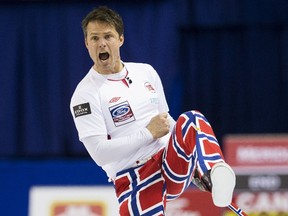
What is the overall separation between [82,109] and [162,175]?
488 mm

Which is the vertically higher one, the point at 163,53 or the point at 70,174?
the point at 163,53

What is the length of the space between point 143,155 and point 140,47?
3.32 meters

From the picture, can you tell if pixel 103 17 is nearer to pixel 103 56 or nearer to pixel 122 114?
pixel 103 56

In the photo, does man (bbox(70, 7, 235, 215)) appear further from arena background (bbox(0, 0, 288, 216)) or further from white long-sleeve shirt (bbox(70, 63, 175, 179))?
arena background (bbox(0, 0, 288, 216))

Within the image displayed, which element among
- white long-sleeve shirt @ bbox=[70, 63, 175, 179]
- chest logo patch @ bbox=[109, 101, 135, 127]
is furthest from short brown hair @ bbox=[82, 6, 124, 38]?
chest logo patch @ bbox=[109, 101, 135, 127]

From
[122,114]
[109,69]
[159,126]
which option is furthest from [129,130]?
[109,69]

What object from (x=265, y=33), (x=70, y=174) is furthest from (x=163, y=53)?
(x=70, y=174)

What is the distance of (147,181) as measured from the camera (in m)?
3.89

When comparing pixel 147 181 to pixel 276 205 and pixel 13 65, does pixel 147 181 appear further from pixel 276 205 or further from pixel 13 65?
pixel 13 65

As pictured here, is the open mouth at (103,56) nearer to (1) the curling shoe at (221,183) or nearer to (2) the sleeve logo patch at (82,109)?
(2) the sleeve logo patch at (82,109)

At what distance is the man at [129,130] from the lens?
3771 mm

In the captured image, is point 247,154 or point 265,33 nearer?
point 247,154

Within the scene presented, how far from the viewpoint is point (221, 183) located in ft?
11.4

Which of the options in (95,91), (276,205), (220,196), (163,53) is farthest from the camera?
(163,53)
